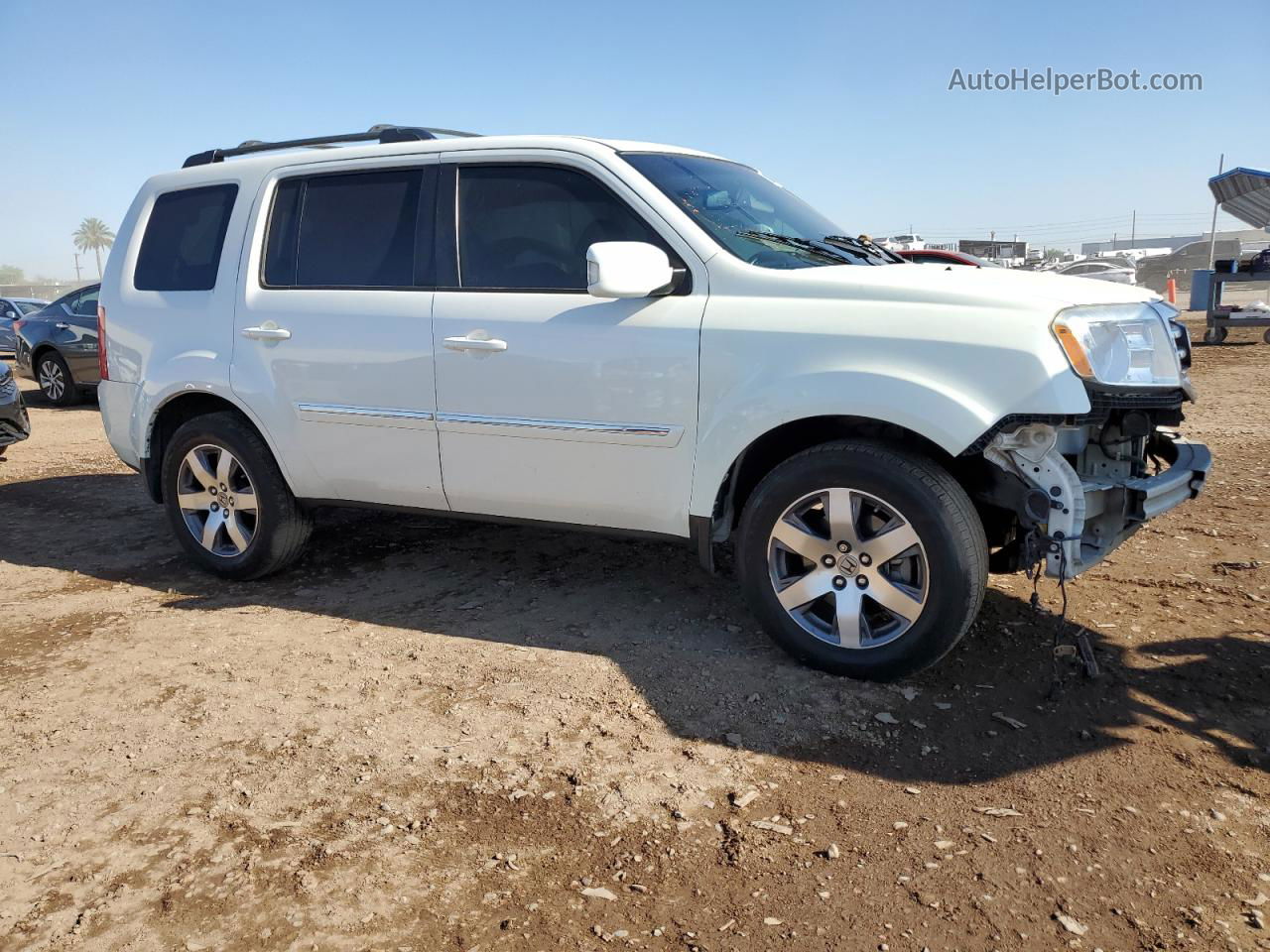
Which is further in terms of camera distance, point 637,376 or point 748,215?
point 748,215

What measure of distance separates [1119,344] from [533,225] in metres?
2.33

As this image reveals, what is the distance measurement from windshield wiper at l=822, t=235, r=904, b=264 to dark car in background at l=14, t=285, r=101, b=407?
10.9 metres

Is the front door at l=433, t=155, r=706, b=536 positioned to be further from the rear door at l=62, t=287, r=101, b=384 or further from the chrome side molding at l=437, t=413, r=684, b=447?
the rear door at l=62, t=287, r=101, b=384

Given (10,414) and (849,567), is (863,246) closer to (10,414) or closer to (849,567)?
(849,567)

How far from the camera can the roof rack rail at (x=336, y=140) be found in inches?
189

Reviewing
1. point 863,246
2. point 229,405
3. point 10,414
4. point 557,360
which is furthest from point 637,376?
point 10,414

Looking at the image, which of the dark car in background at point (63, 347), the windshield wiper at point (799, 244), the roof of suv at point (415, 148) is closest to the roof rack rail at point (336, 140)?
the roof of suv at point (415, 148)

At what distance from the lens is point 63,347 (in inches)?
498

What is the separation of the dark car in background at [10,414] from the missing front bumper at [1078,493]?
8.40 meters

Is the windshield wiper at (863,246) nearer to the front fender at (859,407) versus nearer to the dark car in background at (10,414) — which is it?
the front fender at (859,407)

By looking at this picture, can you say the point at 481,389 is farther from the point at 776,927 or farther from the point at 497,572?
the point at 776,927

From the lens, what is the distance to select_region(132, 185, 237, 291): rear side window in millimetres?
5098

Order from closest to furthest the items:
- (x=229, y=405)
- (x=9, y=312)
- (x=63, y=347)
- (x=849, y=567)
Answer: (x=849, y=567) < (x=229, y=405) < (x=63, y=347) < (x=9, y=312)

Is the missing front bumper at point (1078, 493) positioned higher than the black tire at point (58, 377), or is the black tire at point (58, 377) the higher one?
the missing front bumper at point (1078, 493)
